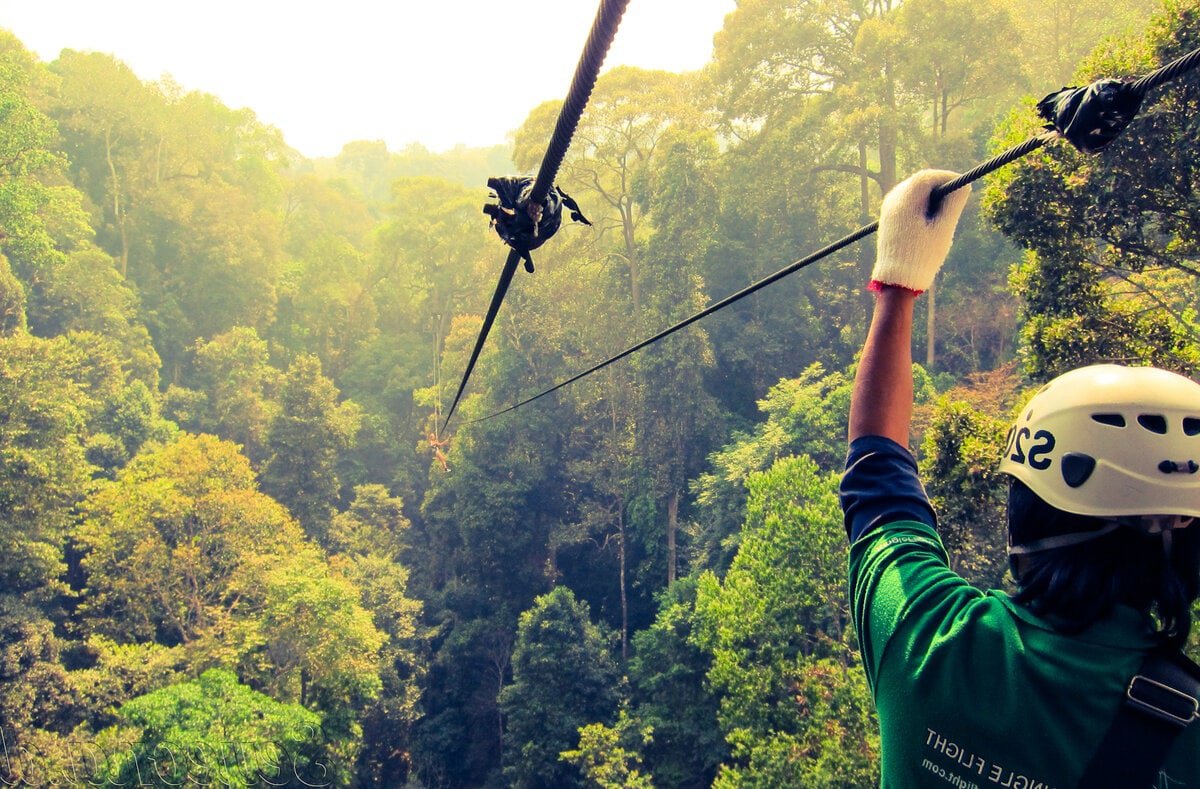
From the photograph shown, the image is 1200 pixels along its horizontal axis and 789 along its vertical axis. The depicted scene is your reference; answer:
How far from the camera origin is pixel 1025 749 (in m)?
0.69

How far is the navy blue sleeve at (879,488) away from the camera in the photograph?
0.86m

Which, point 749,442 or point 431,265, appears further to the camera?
Answer: point 431,265

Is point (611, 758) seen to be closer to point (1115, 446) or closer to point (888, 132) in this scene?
point (1115, 446)

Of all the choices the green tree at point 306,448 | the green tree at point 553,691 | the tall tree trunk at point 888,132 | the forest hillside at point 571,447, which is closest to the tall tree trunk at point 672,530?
the forest hillside at point 571,447

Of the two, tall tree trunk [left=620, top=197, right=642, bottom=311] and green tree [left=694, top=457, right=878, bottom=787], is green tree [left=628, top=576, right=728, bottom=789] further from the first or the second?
tall tree trunk [left=620, top=197, right=642, bottom=311]

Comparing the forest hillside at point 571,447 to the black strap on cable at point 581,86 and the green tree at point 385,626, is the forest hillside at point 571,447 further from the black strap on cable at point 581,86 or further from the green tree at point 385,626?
the black strap on cable at point 581,86

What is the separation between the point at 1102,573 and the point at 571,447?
16913 millimetres

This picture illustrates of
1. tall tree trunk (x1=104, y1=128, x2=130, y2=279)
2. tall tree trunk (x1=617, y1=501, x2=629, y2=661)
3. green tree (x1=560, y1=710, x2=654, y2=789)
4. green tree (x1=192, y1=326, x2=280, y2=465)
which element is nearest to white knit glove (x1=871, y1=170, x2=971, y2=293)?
green tree (x1=560, y1=710, x2=654, y2=789)

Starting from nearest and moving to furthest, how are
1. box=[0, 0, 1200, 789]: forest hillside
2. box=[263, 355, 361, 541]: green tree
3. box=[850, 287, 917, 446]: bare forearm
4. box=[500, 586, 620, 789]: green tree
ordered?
box=[850, 287, 917, 446]: bare forearm < box=[0, 0, 1200, 789]: forest hillside < box=[500, 586, 620, 789]: green tree < box=[263, 355, 361, 541]: green tree

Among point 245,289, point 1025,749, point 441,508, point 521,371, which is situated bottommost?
point 1025,749

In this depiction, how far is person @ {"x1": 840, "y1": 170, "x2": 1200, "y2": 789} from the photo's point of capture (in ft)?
2.21

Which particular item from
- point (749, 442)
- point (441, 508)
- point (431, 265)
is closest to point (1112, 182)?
point (749, 442)

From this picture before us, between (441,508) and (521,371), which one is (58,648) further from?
(521,371)

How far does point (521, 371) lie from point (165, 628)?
27.1ft
